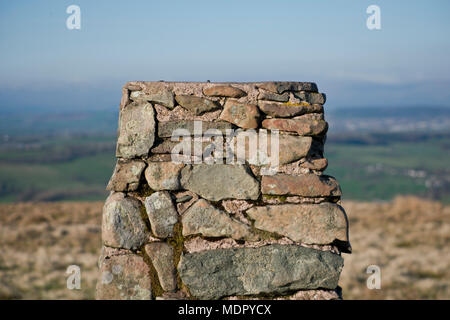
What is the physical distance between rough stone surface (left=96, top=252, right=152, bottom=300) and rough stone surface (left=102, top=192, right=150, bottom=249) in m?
0.14

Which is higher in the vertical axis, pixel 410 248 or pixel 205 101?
pixel 205 101

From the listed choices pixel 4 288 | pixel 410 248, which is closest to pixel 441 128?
pixel 410 248

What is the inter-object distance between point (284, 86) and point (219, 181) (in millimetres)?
857

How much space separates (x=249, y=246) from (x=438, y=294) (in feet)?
23.7

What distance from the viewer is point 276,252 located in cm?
296

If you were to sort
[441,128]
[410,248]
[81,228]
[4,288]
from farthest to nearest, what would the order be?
[441,128] → [81,228] → [410,248] → [4,288]

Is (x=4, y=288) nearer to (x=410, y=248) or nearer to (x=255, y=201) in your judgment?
(x=255, y=201)

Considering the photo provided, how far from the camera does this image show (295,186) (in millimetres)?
3010

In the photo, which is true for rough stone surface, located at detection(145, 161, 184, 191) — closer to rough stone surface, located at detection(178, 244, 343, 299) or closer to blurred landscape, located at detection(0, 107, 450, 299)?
rough stone surface, located at detection(178, 244, 343, 299)

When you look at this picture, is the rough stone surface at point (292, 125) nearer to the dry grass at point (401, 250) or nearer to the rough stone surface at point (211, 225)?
the rough stone surface at point (211, 225)

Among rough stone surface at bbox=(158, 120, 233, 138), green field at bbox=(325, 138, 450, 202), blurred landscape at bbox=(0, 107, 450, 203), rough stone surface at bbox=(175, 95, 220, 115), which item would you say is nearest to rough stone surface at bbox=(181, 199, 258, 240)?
rough stone surface at bbox=(158, 120, 233, 138)
